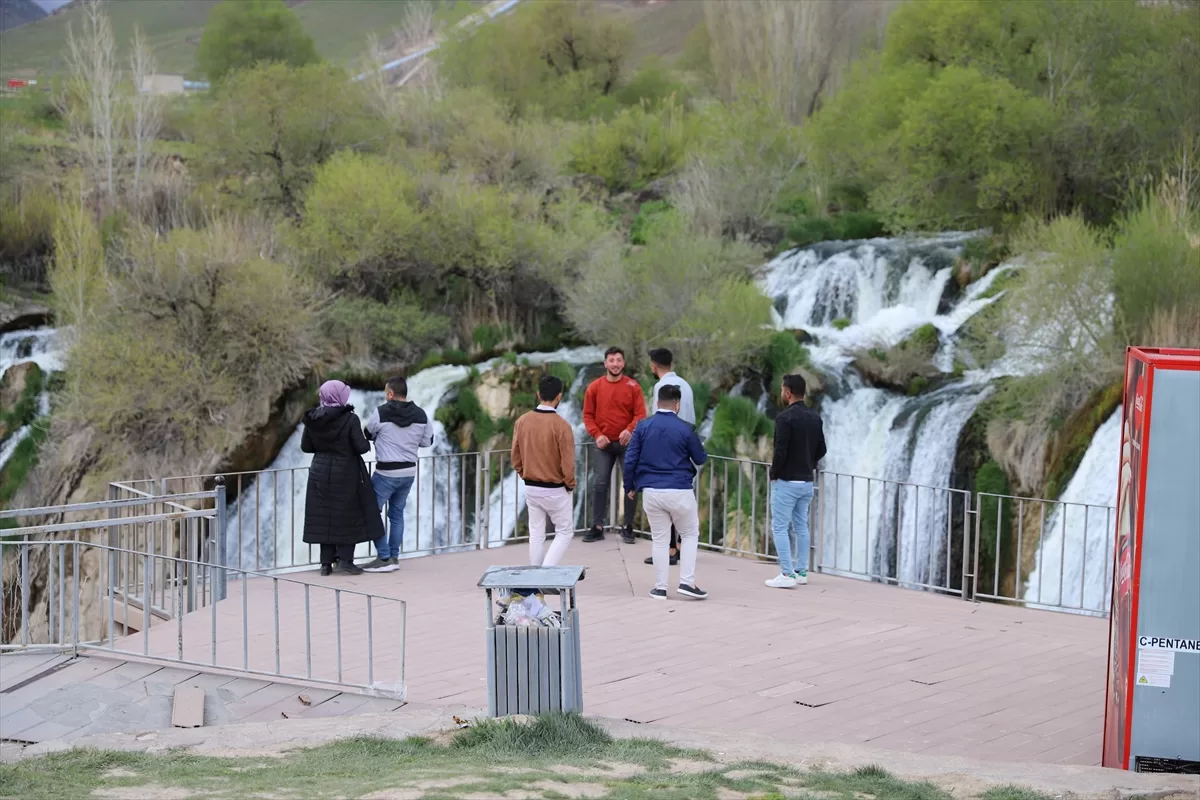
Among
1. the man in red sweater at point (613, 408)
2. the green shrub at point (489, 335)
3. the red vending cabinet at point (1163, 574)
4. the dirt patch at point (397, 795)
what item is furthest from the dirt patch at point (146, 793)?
the green shrub at point (489, 335)

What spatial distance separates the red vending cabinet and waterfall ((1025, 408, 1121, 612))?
8987mm

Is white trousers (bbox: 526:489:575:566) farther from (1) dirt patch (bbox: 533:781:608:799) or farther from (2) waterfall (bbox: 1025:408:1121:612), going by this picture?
(2) waterfall (bbox: 1025:408:1121:612)

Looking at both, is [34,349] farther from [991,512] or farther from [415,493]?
[991,512]

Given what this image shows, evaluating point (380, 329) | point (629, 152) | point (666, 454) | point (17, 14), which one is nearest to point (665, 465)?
A: point (666, 454)

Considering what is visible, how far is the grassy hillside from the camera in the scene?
223 ft

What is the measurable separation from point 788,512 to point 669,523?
1.38 m

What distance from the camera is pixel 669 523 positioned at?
10.9 metres

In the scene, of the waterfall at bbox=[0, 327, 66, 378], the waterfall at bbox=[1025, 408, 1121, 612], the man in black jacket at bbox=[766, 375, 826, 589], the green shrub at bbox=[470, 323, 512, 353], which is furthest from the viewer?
the green shrub at bbox=[470, 323, 512, 353]

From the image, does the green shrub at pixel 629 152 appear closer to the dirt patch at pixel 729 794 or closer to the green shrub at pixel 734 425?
the green shrub at pixel 734 425

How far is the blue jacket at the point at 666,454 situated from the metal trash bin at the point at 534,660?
3.42 meters

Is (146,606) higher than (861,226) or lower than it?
lower

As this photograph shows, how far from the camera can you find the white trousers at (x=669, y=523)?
1075 cm

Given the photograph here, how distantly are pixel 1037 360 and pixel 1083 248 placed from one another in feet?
6.88

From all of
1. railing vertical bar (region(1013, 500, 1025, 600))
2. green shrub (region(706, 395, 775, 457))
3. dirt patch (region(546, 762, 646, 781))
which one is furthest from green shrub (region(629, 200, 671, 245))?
dirt patch (region(546, 762, 646, 781))
